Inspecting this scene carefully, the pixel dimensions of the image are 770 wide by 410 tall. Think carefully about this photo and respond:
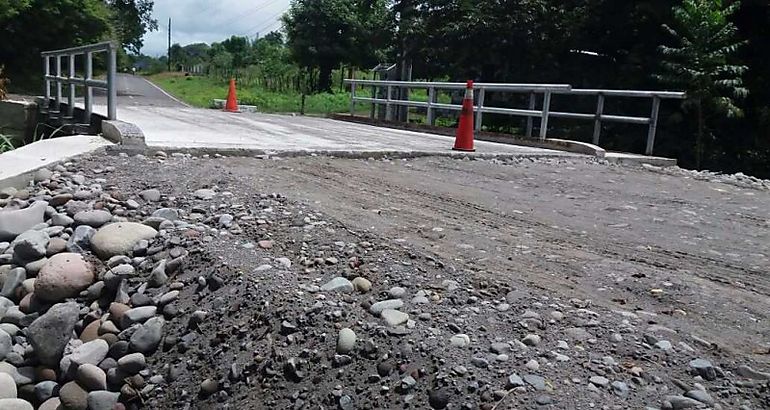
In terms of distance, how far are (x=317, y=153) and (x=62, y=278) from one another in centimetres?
366

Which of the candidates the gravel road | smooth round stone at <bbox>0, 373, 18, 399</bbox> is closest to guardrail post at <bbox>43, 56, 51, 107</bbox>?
the gravel road

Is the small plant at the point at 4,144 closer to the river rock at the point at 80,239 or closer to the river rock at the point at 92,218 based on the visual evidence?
the river rock at the point at 92,218

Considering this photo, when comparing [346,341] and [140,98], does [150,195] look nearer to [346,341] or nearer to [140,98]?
[346,341]

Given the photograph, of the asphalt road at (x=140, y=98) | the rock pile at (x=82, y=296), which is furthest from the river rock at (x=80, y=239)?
the asphalt road at (x=140, y=98)

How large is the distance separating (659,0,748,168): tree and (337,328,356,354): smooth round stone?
1330 centimetres

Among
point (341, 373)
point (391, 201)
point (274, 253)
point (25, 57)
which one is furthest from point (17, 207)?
point (25, 57)

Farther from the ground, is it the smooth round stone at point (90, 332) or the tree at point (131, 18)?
the tree at point (131, 18)

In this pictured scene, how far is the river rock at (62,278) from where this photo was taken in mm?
3771

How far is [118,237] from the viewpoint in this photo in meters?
4.11

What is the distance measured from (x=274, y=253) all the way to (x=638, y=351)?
1980mm

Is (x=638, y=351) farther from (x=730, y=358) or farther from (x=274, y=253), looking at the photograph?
(x=274, y=253)

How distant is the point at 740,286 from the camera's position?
11.3 ft

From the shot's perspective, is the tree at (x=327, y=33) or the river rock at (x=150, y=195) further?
the tree at (x=327, y=33)

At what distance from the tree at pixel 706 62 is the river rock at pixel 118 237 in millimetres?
12861
